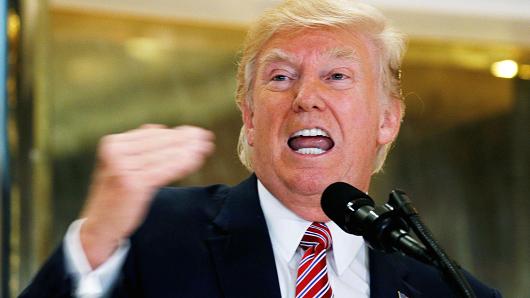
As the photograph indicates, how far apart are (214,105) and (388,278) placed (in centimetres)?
290

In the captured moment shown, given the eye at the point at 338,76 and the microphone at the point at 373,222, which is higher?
the eye at the point at 338,76

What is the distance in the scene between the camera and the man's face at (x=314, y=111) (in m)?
2.11

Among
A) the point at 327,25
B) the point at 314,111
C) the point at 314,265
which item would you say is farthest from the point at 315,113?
the point at 314,265

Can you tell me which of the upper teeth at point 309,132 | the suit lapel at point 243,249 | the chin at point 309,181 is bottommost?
the suit lapel at point 243,249

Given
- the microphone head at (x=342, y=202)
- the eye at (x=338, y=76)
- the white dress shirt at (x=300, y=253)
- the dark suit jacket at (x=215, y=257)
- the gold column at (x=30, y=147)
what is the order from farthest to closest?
the gold column at (x=30, y=147), the eye at (x=338, y=76), the white dress shirt at (x=300, y=253), the dark suit jacket at (x=215, y=257), the microphone head at (x=342, y=202)

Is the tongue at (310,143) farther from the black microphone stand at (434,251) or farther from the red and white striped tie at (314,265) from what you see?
the black microphone stand at (434,251)

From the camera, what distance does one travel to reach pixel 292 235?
6.88ft

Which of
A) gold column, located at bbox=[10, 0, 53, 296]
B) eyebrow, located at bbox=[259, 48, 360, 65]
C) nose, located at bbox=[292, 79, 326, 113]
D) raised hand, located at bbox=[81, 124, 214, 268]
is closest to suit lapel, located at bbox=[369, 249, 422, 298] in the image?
nose, located at bbox=[292, 79, 326, 113]

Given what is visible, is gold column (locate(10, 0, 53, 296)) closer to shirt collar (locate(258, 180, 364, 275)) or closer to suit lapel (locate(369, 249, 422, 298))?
shirt collar (locate(258, 180, 364, 275))

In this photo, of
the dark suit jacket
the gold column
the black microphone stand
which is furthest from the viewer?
the gold column

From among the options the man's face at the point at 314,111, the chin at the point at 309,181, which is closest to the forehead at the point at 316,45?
the man's face at the point at 314,111

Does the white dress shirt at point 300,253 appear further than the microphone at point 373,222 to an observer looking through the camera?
Yes

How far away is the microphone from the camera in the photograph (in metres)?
1.47

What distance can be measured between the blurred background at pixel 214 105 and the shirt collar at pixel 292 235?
2324mm
